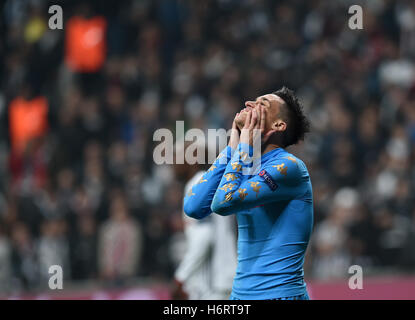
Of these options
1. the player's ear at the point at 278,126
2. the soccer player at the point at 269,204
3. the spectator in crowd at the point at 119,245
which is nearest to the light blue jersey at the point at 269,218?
the soccer player at the point at 269,204

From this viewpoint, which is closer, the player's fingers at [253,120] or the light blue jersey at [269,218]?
the light blue jersey at [269,218]

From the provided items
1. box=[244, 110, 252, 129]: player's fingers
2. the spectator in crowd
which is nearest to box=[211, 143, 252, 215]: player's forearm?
box=[244, 110, 252, 129]: player's fingers

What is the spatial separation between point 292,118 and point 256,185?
1.49 ft

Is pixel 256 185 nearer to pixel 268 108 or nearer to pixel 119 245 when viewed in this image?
pixel 268 108

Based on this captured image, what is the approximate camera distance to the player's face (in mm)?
3834

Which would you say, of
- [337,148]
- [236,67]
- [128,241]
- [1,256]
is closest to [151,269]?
[128,241]

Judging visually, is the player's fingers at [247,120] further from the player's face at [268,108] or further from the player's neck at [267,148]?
the player's neck at [267,148]

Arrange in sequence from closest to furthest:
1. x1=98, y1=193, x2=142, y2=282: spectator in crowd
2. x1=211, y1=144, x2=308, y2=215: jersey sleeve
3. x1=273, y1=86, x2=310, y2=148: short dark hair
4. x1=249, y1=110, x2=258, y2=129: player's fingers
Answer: x1=211, y1=144, x2=308, y2=215: jersey sleeve
x1=249, y1=110, x2=258, y2=129: player's fingers
x1=273, y1=86, x2=310, y2=148: short dark hair
x1=98, y1=193, x2=142, y2=282: spectator in crowd

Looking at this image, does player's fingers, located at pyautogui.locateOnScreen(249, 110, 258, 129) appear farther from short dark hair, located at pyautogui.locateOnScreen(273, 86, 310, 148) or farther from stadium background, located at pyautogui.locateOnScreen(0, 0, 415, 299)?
stadium background, located at pyautogui.locateOnScreen(0, 0, 415, 299)

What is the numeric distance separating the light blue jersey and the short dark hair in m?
0.12

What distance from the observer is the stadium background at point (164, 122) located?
930cm

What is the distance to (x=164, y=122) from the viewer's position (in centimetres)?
1113

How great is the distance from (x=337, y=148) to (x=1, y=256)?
14.3ft

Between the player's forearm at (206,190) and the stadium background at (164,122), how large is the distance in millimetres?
A: 4577
